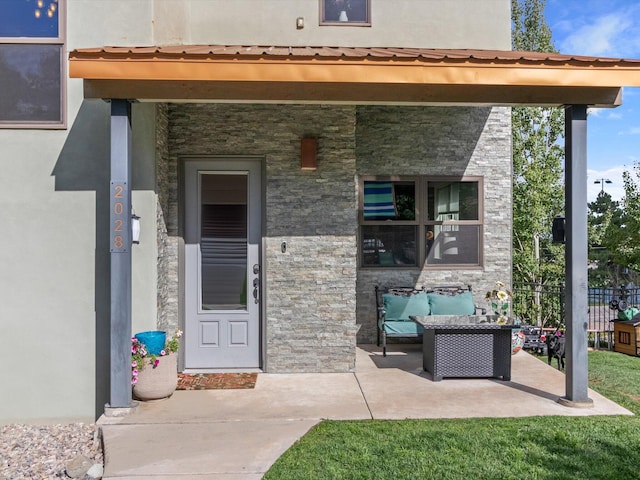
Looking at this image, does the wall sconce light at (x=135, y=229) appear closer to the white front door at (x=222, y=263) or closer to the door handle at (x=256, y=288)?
the white front door at (x=222, y=263)

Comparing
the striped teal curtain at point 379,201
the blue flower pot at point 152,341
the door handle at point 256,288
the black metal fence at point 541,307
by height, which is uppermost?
the striped teal curtain at point 379,201

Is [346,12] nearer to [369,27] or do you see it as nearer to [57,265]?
[369,27]

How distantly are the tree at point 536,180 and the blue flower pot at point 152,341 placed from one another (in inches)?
415

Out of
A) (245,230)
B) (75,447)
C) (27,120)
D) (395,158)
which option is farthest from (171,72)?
(395,158)

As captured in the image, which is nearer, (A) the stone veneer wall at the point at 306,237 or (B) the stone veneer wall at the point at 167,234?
(B) the stone veneer wall at the point at 167,234

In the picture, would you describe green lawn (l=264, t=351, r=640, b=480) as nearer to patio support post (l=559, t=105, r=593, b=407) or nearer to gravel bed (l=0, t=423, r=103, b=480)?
patio support post (l=559, t=105, r=593, b=407)

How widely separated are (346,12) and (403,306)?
424 cm

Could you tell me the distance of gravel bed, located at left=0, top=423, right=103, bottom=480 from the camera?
3902mm

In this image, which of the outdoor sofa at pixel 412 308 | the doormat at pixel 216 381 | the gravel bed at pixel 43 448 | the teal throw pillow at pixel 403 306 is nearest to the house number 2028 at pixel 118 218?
the gravel bed at pixel 43 448

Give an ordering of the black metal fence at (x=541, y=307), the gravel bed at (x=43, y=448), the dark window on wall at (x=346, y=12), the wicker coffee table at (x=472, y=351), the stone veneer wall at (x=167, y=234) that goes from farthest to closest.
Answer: the black metal fence at (x=541, y=307), the dark window on wall at (x=346, y=12), the stone veneer wall at (x=167, y=234), the wicker coffee table at (x=472, y=351), the gravel bed at (x=43, y=448)

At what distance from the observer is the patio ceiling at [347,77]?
13.7 feet

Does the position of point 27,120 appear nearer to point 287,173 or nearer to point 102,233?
point 102,233

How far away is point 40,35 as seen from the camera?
195 inches

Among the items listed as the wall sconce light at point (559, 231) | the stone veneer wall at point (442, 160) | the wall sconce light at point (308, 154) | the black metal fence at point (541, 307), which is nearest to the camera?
the wall sconce light at point (559, 231)
